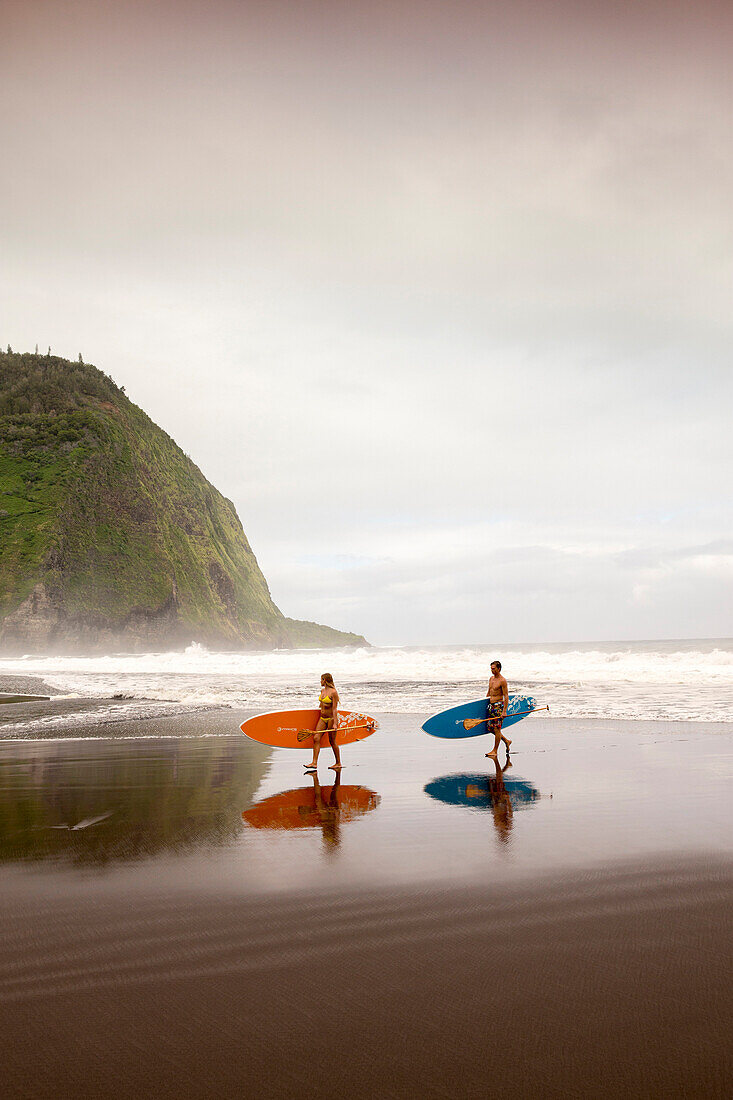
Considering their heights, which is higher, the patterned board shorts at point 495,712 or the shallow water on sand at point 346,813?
the patterned board shorts at point 495,712

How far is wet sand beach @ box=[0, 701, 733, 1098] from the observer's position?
2846 millimetres

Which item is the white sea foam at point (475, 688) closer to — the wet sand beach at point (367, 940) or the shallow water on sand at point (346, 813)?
the shallow water on sand at point (346, 813)

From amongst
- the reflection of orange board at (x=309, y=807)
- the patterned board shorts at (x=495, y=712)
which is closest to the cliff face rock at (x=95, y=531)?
the patterned board shorts at (x=495, y=712)

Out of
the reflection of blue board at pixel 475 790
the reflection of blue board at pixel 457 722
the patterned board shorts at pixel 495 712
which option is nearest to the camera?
the reflection of blue board at pixel 475 790

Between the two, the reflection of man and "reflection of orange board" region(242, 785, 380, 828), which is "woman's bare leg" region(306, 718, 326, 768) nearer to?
"reflection of orange board" region(242, 785, 380, 828)

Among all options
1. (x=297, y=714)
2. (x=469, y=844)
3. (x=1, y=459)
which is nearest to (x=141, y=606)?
(x=1, y=459)

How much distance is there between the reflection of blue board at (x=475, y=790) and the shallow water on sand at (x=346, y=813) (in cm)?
3

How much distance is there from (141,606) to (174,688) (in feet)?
157

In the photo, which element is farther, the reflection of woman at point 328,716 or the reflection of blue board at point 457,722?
the reflection of blue board at point 457,722

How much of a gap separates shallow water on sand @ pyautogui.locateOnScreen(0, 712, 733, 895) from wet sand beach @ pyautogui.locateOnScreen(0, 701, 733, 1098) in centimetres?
4

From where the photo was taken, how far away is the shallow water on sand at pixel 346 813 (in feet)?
18.0

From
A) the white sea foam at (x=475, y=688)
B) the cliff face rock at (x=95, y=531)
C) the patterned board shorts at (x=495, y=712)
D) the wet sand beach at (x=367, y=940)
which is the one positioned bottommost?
the white sea foam at (x=475, y=688)

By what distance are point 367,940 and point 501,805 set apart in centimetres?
405

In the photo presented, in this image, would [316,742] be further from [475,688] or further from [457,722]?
[475,688]
